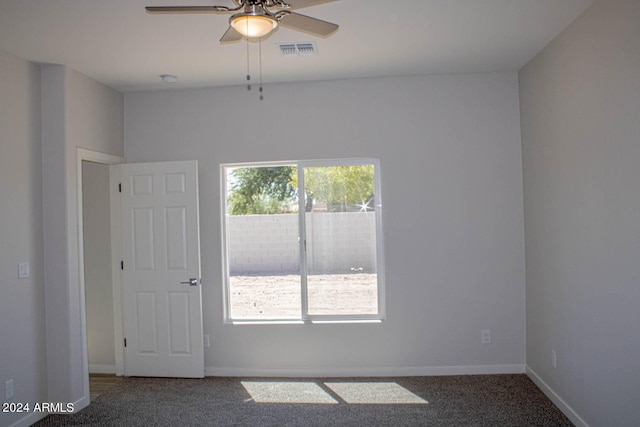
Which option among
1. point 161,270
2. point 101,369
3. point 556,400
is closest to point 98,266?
point 161,270

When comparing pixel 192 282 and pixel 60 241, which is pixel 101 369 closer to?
pixel 192 282

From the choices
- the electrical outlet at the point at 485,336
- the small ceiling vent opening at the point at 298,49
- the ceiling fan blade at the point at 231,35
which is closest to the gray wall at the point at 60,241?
the small ceiling vent opening at the point at 298,49

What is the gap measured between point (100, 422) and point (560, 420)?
3364 millimetres

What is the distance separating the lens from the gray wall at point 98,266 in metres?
4.61

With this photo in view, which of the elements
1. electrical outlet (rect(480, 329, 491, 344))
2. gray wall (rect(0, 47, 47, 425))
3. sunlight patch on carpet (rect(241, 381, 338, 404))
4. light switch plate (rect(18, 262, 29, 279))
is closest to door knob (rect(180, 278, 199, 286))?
sunlight patch on carpet (rect(241, 381, 338, 404))

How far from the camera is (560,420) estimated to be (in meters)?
3.22

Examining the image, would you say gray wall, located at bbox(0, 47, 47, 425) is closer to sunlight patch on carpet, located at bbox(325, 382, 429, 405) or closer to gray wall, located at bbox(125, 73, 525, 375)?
gray wall, located at bbox(125, 73, 525, 375)

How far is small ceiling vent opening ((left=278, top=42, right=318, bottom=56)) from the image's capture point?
11.0 feet

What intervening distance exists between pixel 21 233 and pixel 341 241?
262 centimetres

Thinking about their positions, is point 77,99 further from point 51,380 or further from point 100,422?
point 100,422

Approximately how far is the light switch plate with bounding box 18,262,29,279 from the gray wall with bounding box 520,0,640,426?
3995 mm

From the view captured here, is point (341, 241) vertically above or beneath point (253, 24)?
beneath

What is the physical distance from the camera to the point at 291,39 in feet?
10.8

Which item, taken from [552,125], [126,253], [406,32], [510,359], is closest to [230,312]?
[126,253]
